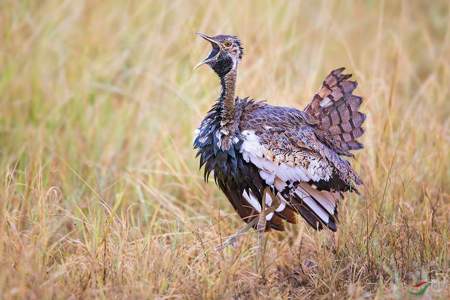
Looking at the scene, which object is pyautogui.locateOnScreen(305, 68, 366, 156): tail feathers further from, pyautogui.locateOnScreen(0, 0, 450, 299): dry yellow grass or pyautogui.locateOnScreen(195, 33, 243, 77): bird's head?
pyautogui.locateOnScreen(195, 33, 243, 77): bird's head

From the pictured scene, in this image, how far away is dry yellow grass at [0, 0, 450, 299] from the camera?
4312 mm

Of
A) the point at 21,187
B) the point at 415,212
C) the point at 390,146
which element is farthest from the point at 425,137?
the point at 21,187

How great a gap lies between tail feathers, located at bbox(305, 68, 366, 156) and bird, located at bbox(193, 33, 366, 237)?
46 millimetres

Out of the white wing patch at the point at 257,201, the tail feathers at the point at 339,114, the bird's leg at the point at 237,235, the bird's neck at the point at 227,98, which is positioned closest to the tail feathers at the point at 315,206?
the white wing patch at the point at 257,201

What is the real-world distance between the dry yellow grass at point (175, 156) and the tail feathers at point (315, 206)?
128 millimetres

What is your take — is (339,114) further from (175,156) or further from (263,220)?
(175,156)

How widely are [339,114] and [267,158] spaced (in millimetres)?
819

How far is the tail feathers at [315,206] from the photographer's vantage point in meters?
4.86

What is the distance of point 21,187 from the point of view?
18.3 feet

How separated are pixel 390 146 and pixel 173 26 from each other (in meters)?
2.61

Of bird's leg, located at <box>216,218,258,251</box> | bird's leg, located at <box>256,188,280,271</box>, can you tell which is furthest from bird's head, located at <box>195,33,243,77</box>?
bird's leg, located at <box>216,218,258,251</box>

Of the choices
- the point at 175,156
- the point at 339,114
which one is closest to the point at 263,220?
the point at 339,114

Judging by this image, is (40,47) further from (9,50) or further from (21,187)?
(21,187)

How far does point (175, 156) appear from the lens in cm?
636
